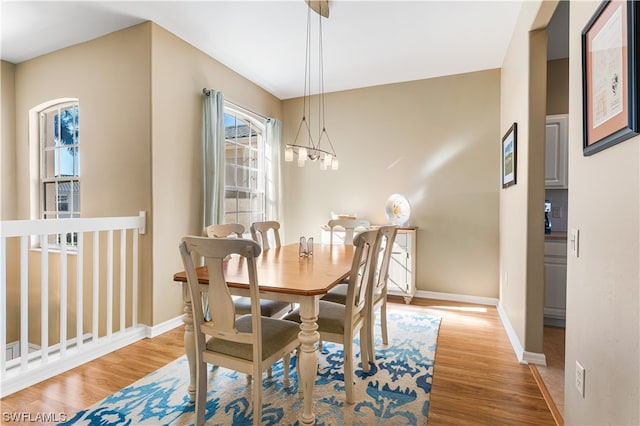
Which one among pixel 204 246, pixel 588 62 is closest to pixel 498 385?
Answer: pixel 588 62

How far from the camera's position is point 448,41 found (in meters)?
3.12

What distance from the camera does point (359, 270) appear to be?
1960 mm

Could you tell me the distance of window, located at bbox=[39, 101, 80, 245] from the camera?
345 centimetres

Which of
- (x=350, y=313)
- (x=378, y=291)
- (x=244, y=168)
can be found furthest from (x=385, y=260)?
(x=244, y=168)

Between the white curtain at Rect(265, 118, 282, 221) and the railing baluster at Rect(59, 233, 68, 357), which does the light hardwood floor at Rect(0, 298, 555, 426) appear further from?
the white curtain at Rect(265, 118, 282, 221)

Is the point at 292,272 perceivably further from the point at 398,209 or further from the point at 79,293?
the point at 398,209

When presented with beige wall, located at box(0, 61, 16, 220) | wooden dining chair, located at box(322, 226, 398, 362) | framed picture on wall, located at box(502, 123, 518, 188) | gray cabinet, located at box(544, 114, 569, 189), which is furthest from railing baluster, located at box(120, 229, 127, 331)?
gray cabinet, located at box(544, 114, 569, 189)

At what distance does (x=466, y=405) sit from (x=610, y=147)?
155 cm

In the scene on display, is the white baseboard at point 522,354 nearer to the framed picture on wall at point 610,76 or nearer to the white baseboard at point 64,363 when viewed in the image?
the framed picture on wall at point 610,76

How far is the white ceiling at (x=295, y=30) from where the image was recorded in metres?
2.60

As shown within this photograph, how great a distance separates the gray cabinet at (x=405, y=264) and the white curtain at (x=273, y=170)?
68.4 inches

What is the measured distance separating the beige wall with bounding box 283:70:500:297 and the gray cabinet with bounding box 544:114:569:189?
2.10ft

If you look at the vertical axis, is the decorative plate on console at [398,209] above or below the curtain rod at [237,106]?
below

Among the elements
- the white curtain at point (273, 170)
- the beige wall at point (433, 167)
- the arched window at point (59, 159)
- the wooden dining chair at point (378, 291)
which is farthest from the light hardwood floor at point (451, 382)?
the white curtain at point (273, 170)
